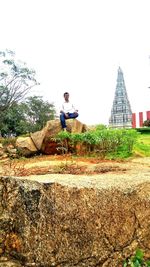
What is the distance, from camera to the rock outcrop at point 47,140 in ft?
38.4

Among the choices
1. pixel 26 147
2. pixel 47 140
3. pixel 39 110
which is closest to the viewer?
pixel 47 140

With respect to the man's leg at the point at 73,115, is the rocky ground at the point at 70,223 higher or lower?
lower

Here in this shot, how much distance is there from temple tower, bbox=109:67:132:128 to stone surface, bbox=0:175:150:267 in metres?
40.1

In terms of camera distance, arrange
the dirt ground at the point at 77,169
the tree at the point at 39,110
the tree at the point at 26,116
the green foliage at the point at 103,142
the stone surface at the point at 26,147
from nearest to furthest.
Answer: the dirt ground at the point at 77,169
the green foliage at the point at 103,142
the stone surface at the point at 26,147
the tree at the point at 26,116
the tree at the point at 39,110

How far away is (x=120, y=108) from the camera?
152 ft

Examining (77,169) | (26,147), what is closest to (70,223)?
(77,169)

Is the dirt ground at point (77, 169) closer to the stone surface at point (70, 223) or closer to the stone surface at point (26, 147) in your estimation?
the stone surface at point (70, 223)

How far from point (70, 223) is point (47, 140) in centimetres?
857

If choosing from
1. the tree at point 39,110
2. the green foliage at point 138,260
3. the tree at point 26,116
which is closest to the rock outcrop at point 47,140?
the green foliage at point 138,260

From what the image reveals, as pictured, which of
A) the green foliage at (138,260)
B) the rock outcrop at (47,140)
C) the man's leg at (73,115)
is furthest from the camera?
the man's leg at (73,115)

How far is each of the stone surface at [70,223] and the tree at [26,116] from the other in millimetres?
25931

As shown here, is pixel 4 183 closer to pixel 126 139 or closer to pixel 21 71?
pixel 126 139

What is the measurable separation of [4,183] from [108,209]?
89 cm

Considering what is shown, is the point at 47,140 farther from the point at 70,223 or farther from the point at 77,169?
the point at 70,223
